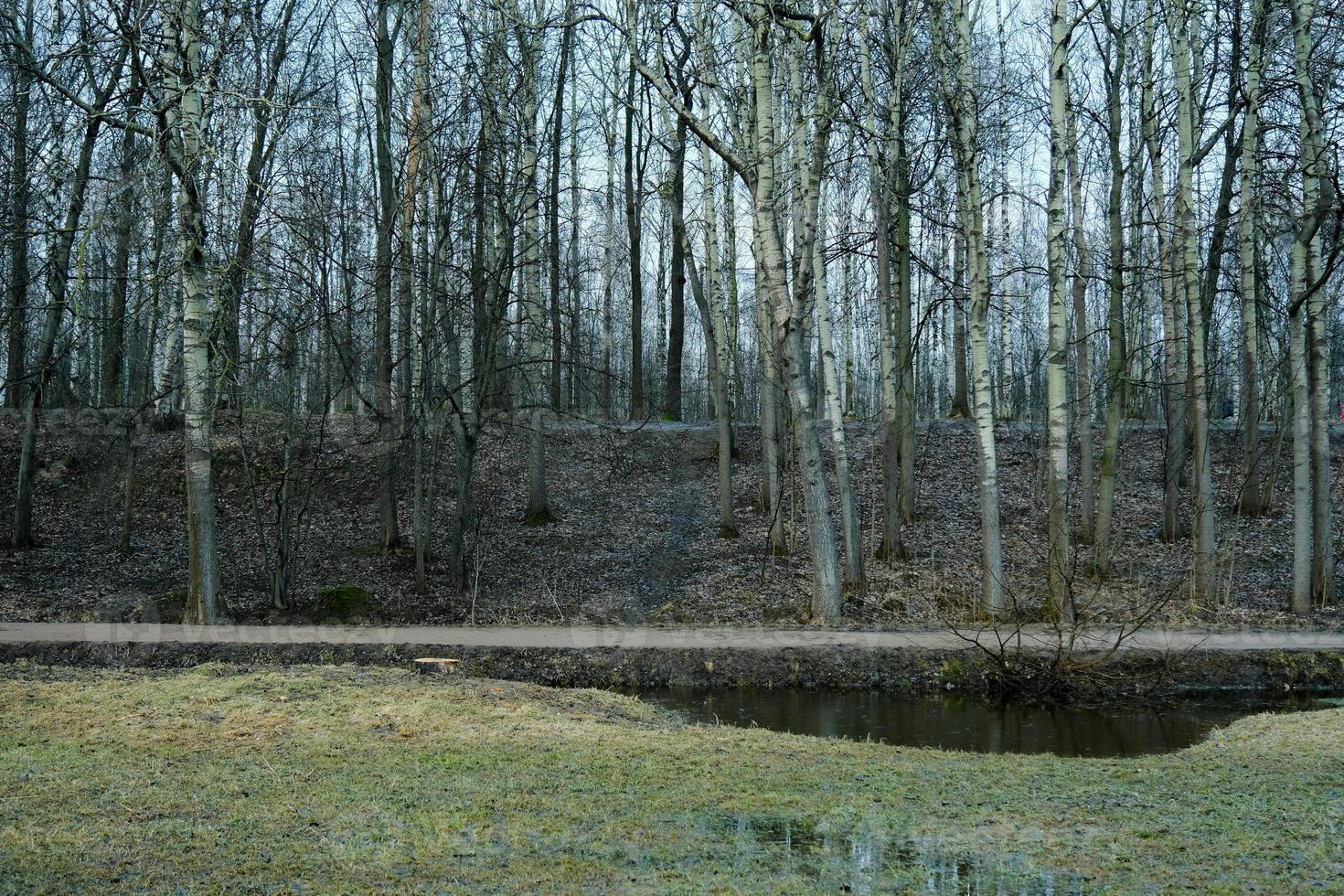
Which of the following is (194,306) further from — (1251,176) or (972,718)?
(1251,176)

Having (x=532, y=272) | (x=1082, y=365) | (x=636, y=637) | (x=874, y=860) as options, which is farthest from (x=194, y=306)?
(x=1082, y=365)

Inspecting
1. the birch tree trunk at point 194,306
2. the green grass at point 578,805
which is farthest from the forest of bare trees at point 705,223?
the green grass at point 578,805

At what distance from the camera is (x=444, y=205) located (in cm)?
1559

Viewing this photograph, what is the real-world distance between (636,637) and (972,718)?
13.1 feet

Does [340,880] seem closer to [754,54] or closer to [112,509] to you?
[754,54]

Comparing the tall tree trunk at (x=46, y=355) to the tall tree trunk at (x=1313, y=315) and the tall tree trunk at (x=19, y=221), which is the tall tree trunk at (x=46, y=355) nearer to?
the tall tree trunk at (x=19, y=221)

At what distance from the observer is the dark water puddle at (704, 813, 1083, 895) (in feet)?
13.4

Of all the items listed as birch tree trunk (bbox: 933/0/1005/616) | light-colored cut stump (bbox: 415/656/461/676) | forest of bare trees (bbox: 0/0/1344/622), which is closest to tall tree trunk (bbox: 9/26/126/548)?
forest of bare trees (bbox: 0/0/1344/622)

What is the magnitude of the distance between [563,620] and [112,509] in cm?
1117

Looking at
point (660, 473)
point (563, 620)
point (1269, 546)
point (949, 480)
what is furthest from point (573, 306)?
point (1269, 546)

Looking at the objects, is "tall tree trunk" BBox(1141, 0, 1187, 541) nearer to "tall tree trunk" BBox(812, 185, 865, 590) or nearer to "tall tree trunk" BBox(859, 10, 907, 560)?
"tall tree trunk" BBox(859, 10, 907, 560)

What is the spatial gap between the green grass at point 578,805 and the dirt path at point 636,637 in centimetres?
324

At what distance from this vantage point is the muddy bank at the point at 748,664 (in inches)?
418

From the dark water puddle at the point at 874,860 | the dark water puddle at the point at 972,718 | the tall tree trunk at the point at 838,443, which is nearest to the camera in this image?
the dark water puddle at the point at 874,860
